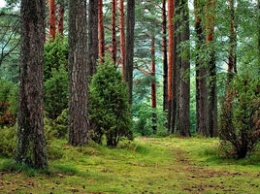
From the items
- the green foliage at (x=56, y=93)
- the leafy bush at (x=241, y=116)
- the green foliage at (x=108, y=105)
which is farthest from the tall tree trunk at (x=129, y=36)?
the leafy bush at (x=241, y=116)

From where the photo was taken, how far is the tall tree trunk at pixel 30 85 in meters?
7.37

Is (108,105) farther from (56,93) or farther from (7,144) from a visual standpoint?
(7,144)

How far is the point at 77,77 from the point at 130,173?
3295mm

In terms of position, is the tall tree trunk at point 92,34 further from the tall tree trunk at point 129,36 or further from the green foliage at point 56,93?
the green foliage at point 56,93

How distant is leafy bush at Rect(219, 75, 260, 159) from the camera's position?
34.4ft

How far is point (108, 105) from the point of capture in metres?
12.4

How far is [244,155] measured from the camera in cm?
1095

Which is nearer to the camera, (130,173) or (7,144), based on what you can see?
(130,173)

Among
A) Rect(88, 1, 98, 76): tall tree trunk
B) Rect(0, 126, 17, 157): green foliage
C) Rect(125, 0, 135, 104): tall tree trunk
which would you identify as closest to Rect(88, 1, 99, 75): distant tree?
Rect(88, 1, 98, 76): tall tree trunk

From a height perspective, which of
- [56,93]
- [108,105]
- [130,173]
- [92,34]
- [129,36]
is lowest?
[130,173]

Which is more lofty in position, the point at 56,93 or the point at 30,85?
the point at 56,93

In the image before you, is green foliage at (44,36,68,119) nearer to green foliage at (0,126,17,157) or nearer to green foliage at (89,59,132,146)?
green foliage at (89,59,132,146)

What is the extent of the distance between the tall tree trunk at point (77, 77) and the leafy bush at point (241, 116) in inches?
132

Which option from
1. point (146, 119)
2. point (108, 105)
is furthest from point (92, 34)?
point (146, 119)
